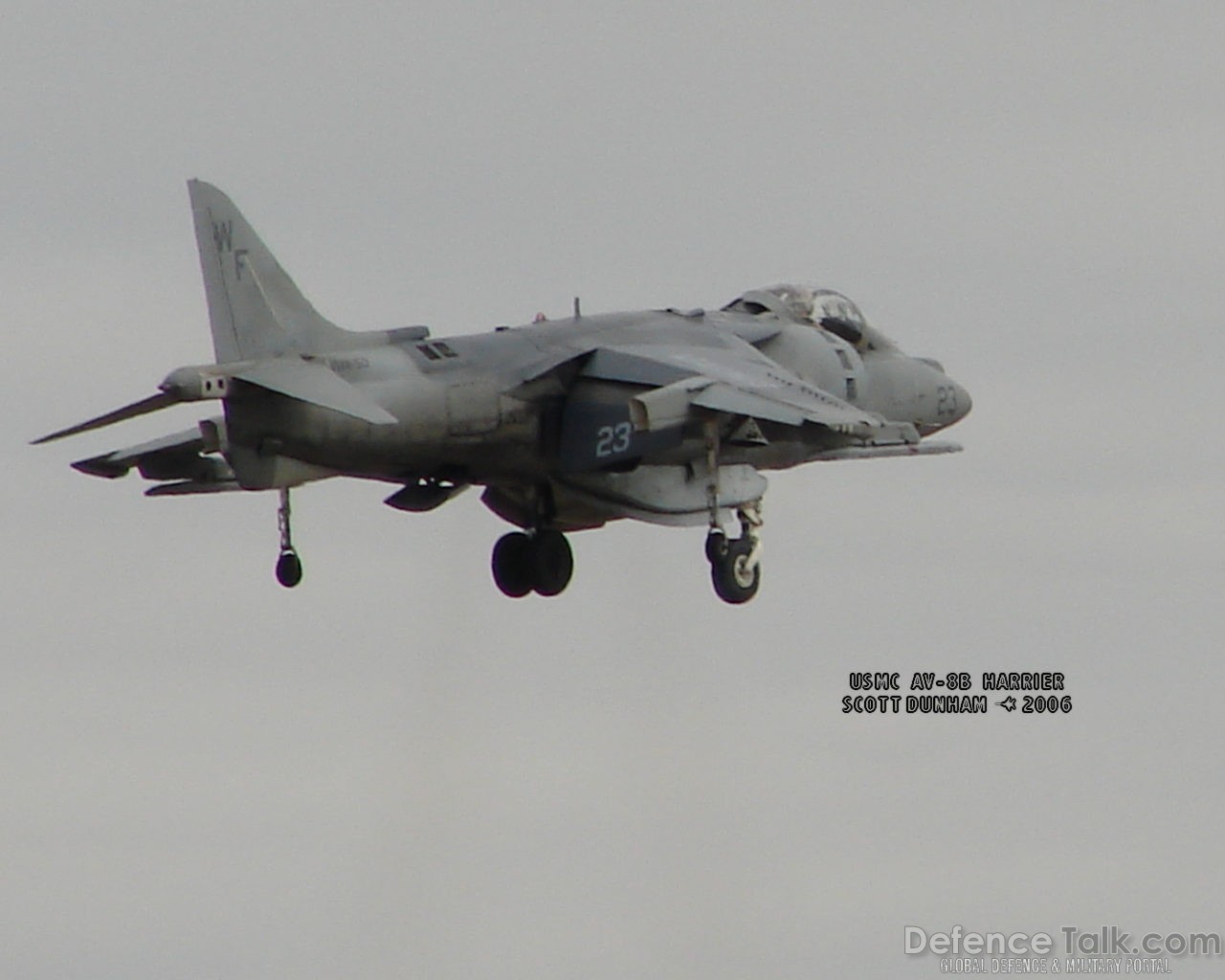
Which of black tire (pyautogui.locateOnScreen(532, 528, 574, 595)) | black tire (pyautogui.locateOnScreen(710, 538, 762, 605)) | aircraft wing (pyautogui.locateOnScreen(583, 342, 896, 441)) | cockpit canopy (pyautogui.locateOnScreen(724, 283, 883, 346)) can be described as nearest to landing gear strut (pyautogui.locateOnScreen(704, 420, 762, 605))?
black tire (pyautogui.locateOnScreen(710, 538, 762, 605))

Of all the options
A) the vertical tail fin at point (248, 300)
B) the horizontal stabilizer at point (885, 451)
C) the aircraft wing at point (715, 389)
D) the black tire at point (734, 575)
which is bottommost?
the black tire at point (734, 575)

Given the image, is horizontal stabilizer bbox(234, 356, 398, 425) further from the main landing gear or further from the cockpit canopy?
the cockpit canopy

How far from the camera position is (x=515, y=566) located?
57.7 meters

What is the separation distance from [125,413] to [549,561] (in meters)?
7.46

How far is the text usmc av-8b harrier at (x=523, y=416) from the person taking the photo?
173 feet

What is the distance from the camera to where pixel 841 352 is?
59.3 m

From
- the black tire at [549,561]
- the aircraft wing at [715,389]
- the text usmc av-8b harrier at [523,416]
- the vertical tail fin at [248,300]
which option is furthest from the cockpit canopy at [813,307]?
the vertical tail fin at [248,300]

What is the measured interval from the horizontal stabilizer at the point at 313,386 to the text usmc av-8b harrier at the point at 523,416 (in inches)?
1.3

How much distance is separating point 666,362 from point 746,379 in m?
1.03

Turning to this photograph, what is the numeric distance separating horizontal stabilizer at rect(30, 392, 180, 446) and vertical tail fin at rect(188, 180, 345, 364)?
172cm

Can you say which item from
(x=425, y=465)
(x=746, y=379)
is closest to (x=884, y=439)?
(x=746, y=379)

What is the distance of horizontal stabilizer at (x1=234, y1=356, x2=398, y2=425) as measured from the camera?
169 ft

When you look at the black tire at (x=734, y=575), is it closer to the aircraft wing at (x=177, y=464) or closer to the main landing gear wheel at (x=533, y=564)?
the main landing gear wheel at (x=533, y=564)

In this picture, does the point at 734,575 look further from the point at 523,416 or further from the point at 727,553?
the point at 523,416
